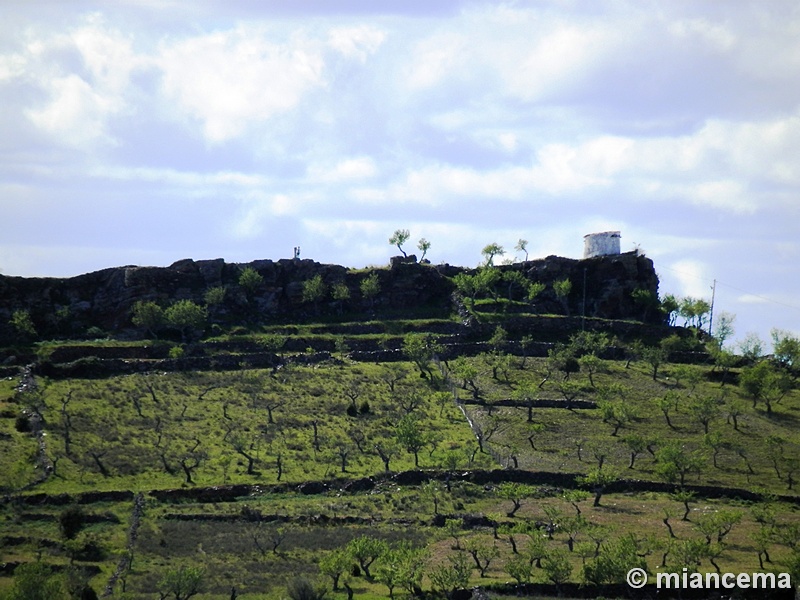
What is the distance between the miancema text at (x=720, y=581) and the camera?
210ft

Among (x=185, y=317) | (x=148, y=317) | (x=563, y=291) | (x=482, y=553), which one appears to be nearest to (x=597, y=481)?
(x=482, y=553)

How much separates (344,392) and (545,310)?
129 feet

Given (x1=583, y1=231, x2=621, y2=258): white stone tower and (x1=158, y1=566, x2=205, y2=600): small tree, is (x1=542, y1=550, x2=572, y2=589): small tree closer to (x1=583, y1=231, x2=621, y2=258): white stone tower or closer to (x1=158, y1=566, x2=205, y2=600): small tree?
(x1=158, y1=566, x2=205, y2=600): small tree

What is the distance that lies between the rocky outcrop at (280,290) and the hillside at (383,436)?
11.8 inches

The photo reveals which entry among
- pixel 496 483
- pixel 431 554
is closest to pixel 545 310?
pixel 496 483

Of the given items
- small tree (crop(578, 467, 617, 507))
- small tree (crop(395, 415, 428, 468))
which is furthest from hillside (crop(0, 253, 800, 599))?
small tree (crop(578, 467, 617, 507))

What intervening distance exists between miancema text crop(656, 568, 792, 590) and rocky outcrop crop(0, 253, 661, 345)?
75132 mm

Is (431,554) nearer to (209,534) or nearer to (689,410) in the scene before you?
(209,534)

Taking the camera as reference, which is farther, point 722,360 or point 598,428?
point 722,360

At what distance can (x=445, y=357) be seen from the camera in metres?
121

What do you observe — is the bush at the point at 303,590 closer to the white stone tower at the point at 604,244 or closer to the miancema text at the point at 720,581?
the miancema text at the point at 720,581

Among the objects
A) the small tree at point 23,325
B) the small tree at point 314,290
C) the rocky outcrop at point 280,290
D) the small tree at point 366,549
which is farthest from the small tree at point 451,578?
the small tree at point 314,290

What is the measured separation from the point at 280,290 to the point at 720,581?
81.9m

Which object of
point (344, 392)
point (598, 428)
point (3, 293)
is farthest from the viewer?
point (3, 293)
